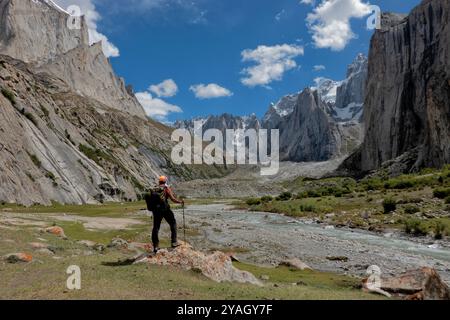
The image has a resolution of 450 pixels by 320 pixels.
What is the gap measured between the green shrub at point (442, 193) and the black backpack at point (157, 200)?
58.5 meters

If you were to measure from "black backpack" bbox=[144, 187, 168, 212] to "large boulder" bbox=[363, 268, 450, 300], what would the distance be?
9.83 metres

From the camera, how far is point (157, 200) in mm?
20906

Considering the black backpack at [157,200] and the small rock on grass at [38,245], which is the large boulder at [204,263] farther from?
the small rock on grass at [38,245]

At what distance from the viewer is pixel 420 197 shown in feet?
234

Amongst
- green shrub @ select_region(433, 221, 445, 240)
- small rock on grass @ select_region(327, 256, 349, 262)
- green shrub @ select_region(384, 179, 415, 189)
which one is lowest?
small rock on grass @ select_region(327, 256, 349, 262)

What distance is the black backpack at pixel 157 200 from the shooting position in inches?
821

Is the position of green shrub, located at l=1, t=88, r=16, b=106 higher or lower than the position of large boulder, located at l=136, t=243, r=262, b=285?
higher

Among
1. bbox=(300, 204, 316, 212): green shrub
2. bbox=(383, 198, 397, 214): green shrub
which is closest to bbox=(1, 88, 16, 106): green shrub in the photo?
bbox=(300, 204, 316, 212): green shrub

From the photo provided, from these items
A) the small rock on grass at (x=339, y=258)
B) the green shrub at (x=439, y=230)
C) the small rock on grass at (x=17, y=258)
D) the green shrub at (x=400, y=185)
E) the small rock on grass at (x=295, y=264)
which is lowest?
the small rock on grass at (x=339, y=258)

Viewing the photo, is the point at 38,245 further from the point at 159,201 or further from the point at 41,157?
the point at 41,157

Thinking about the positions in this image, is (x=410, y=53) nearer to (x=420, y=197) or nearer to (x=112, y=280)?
(x=420, y=197)

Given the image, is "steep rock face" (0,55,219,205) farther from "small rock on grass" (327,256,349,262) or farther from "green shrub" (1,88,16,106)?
"small rock on grass" (327,256,349,262)

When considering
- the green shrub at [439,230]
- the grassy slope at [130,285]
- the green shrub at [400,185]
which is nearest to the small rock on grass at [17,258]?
the grassy slope at [130,285]

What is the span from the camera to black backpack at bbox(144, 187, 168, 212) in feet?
68.4
